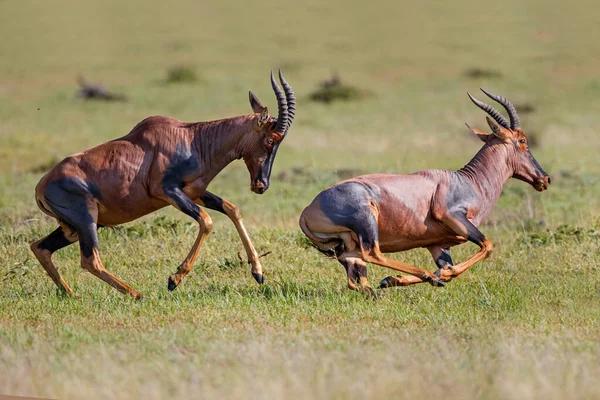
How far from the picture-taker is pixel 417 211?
10.0 metres

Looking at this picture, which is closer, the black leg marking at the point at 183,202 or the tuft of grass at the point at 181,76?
the black leg marking at the point at 183,202

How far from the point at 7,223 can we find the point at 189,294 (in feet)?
14.3

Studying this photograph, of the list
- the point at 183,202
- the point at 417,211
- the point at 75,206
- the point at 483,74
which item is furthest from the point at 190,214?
the point at 483,74

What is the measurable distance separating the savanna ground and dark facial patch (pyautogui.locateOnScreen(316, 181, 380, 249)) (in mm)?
621

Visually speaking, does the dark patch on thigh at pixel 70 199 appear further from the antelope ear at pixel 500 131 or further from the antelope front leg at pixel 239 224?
the antelope ear at pixel 500 131

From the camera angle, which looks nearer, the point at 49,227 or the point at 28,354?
the point at 28,354

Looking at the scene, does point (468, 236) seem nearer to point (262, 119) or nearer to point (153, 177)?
point (262, 119)

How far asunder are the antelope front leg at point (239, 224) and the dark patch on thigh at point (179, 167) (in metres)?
0.36

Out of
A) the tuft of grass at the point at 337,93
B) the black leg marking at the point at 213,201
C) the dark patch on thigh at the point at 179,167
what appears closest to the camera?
the dark patch on thigh at the point at 179,167

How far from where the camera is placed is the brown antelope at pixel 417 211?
31.6 feet

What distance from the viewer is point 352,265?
9664 mm

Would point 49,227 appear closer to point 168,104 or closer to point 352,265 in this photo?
point 352,265

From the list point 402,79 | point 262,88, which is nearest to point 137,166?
point 262,88

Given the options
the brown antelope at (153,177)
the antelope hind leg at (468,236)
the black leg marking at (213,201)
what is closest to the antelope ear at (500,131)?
the antelope hind leg at (468,236)
